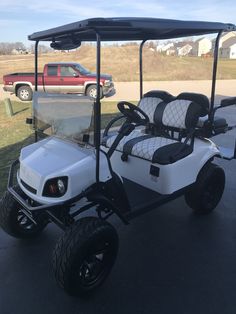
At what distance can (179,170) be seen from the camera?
10.7 feet

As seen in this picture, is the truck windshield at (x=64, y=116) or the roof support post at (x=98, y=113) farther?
the truck windshield at (x=64, y=116)

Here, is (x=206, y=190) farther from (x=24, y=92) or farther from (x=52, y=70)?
(x=24, y=92)

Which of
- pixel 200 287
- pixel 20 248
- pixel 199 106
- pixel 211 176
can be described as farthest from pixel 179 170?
pixel 20 248

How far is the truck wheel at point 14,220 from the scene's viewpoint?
10.1 feet

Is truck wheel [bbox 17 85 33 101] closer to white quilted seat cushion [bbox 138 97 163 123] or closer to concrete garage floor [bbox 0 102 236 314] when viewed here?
white quilted seat cushion [bbox 138 97 163 123]

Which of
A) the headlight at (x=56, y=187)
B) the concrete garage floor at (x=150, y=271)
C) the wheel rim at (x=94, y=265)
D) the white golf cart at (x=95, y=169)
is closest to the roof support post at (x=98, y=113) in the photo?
the white golf cart at (x=95, y=169)

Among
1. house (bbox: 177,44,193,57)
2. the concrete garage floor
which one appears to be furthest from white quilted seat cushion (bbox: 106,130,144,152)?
house (bbox: 177,44,193,57)

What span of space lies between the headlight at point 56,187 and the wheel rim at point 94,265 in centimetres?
49

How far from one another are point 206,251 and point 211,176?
87cm

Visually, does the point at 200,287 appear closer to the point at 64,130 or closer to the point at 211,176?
the point at 211,176

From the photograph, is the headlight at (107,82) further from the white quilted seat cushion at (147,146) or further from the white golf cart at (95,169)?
the white quilted seat cushion at (147,146)

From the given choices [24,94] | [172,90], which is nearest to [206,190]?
[24,94]

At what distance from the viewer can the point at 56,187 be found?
2.50 m

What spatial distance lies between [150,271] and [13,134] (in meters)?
5.63
